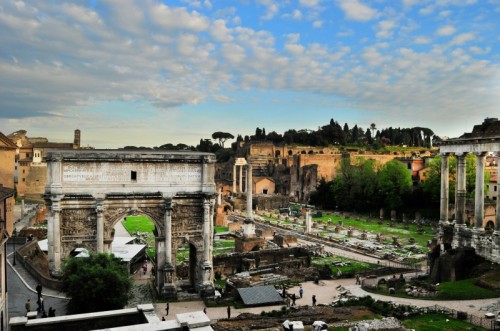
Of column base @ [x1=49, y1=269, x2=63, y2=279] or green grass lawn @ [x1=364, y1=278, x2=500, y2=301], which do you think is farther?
column base @ [x1=49, y1=269, x2=63, y2=279]

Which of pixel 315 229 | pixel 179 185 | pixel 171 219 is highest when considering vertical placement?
pixel 179 185

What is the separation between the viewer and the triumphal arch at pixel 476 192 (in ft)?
79.4

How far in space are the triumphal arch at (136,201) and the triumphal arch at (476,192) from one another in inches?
568

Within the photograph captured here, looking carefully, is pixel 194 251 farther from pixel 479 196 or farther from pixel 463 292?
pixel 479 196

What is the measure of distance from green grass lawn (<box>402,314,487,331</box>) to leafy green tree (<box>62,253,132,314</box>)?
34.5 feet

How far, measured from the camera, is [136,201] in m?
21.8

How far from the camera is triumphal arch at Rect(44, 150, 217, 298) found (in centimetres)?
2080

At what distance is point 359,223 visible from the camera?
2060 inches

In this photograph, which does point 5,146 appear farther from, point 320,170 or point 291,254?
point 320,170

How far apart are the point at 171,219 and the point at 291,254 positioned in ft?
40.6

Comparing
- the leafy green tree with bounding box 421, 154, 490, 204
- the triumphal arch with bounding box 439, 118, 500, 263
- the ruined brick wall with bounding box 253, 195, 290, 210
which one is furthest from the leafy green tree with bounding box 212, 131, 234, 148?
the triumphal arch with bounding box 439, 118, 500, 263

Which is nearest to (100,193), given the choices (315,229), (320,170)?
(315,229)

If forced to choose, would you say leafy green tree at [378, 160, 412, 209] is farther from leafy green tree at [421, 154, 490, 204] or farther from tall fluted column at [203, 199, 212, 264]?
tall fluted column at [203, 199, 212, 264]

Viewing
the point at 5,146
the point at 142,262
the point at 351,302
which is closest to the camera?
the point at 351,302
